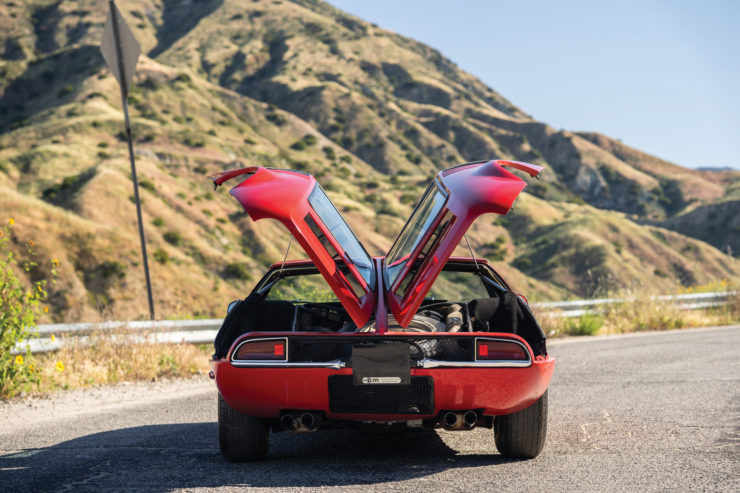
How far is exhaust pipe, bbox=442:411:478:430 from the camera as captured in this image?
14.8 feet

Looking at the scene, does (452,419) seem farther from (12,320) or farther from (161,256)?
(161,256)

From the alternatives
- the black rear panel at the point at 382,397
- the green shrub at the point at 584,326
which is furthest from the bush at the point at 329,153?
the black rear panel at the point at 382,397

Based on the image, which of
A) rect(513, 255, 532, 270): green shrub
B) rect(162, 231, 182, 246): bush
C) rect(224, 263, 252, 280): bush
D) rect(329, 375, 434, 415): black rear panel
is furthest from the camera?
rect(513, 255, 532, 270): green shrub

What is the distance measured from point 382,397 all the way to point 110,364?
621 centimetres

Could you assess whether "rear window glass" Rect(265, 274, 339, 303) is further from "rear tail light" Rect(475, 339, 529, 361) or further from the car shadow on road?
"rear tail light" Rect(475, 339, 529, 361)

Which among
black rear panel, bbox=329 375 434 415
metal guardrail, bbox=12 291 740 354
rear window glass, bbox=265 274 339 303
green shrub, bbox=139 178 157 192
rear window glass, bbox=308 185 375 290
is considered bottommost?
green shrub, bbox=139 178 157 192

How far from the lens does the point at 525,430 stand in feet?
16.0

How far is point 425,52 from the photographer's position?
15738 centimetres

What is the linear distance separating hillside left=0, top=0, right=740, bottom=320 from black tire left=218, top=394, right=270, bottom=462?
6055 millimetres

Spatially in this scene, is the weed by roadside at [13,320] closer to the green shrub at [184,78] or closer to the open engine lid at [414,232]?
the open engine lid at [414,232]

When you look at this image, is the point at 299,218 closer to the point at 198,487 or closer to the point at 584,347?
the point at 198,487

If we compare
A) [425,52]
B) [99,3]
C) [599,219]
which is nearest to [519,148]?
[599,219]

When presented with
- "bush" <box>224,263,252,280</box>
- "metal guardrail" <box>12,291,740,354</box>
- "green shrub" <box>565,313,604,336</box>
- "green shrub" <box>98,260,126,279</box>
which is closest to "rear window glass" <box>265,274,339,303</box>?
"metal guardrail" <box>12,291,740,354</box>

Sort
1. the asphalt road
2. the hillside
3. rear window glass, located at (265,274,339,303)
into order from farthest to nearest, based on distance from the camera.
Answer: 1. the hillside
2. rear window glass, located at (265,274,339,303)
3. the asphalt road
